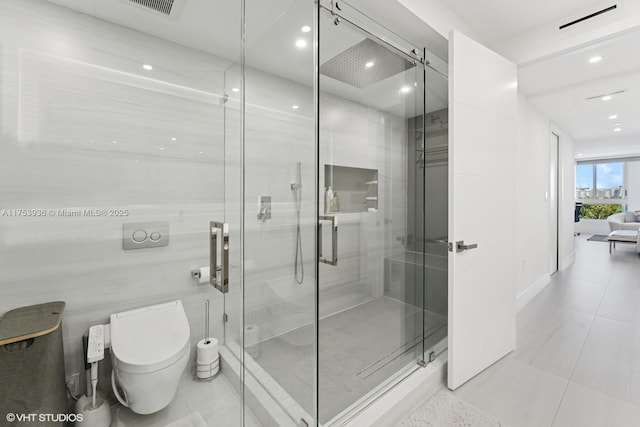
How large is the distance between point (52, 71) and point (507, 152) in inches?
125

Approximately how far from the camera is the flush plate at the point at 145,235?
74.5 inches

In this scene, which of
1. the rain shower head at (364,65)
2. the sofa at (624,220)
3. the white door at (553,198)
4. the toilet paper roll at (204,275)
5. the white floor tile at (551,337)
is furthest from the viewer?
the sofa at (624,220)

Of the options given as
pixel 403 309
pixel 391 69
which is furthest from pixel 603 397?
pixel 391 69

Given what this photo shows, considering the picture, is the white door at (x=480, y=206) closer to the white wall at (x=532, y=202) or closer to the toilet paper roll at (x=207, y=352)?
the white wall at (x=532, y=202)

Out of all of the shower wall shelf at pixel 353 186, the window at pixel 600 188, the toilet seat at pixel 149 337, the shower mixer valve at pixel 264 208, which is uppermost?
the window at pixel 600 188

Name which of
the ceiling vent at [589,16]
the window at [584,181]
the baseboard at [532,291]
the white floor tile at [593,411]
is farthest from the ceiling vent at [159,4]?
the window at [584,181]

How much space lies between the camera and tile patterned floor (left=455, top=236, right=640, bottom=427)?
1721 millimetres

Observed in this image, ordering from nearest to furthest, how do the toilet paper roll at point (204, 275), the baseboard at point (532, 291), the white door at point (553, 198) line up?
the toilet paper roll at point (204, 275)
the baseboard at point (532, 291)
the white door at point (553, 198)

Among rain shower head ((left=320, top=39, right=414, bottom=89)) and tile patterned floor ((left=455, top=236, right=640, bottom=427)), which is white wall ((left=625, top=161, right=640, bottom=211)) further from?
rain shower head ((left=320, top=39, right=414, bottom=89))

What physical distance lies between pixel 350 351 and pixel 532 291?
311 centimetres

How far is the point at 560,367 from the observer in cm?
216

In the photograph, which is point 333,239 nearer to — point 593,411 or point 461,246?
point 461,246

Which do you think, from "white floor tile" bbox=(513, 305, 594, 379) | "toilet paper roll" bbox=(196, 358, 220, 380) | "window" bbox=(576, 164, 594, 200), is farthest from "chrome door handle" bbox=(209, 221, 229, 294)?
"window" bbox=(576, 164, 594, 200)

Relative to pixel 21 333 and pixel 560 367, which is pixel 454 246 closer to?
pixel 560 367
